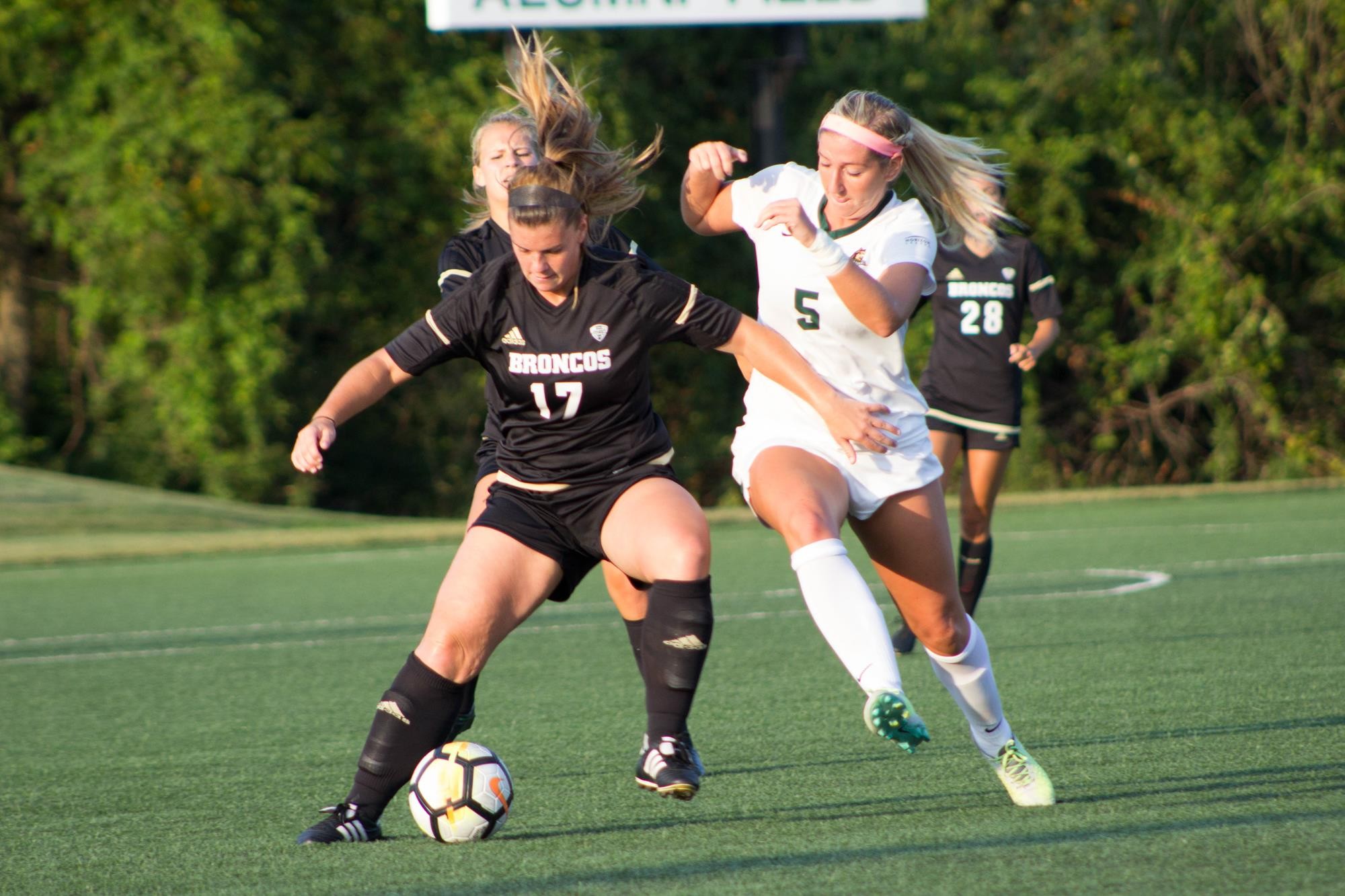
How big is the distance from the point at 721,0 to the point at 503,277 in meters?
10.4

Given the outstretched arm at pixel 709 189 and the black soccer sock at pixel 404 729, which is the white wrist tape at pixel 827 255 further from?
the black soccer sock at pixel 404 729

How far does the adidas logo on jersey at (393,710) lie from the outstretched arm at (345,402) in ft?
2.01

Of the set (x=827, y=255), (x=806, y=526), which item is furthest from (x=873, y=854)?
(x=827, y=255)

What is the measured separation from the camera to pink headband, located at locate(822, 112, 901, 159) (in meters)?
4.19

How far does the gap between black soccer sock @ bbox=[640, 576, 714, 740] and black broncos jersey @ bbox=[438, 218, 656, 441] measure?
1023mm

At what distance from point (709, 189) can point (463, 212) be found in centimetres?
1435

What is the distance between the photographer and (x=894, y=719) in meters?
3.40

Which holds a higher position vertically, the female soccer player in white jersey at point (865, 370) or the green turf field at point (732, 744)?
the female soccer player in white jersey at point (865, 370)

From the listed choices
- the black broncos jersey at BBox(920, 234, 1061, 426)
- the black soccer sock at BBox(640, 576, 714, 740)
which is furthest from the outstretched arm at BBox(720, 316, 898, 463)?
the black broncos jersey at BBox(920, 234, 1061, 426)

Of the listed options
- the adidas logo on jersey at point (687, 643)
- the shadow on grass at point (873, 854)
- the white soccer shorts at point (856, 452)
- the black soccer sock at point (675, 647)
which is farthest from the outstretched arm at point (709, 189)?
the shadow on grass at point (873, 854)

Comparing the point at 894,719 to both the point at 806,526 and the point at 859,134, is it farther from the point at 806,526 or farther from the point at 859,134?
the point at 859,134

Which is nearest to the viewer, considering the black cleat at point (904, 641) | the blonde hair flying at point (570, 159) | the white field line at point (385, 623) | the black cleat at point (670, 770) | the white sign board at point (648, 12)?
the black cleat at point (670, 770)

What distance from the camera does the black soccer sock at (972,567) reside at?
743cm

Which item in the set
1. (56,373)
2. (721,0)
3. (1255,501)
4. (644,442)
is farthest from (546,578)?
(56,373)
